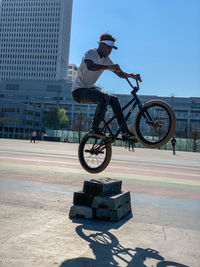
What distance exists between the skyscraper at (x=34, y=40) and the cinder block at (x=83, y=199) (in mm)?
178408

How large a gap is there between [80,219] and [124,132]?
6.22 ft

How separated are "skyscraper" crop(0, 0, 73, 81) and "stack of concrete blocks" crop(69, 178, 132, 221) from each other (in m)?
178

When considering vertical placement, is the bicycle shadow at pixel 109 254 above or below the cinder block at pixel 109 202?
below

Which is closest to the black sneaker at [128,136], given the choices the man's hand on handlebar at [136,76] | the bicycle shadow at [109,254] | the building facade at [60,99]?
the man's hand on handlebar at [136,76]

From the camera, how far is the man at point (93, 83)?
5.64 meters

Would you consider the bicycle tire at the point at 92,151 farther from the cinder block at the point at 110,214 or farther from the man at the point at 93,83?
the cinder block at the point at 110,214

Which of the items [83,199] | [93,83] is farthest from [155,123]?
[83,199]

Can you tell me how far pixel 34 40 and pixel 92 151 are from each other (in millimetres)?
191398

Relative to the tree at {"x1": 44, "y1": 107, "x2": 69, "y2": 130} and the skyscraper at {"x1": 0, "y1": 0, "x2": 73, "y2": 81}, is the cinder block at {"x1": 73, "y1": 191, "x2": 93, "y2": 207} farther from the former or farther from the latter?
the skyscraper at {"x1": 0, "y1": 0, "x2": 73, "y2": 81}

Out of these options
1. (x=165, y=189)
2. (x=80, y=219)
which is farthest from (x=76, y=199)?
(x=165, y=189)

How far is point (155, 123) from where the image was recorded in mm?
5488

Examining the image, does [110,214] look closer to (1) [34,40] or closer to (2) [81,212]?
(2) [81,212]

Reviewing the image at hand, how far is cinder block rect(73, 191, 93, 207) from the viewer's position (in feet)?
17.6

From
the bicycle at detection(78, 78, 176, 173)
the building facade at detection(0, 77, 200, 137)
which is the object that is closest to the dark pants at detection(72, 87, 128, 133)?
the bicycle at detection(78, 78, 176, 173)
